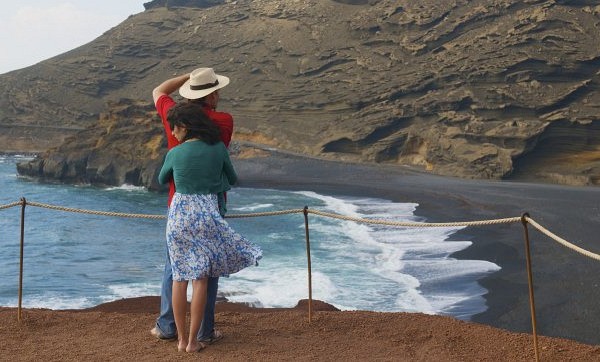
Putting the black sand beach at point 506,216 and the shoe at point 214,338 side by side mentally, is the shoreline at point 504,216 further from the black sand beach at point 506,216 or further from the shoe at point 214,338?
the shoe at point 214,338

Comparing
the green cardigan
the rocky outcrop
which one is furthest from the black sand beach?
the green cardigan

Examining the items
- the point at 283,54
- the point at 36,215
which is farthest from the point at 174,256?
the point at 283,54

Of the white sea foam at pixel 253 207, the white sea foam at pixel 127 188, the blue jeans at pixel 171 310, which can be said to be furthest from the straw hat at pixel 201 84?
the white sea foam at pixel 127 188

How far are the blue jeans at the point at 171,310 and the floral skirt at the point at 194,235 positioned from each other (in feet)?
0.70

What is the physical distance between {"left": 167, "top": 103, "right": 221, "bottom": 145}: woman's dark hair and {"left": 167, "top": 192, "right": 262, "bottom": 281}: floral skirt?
1.16 ft

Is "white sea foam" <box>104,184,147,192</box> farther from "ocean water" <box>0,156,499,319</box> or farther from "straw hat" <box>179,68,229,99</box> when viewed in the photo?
"straw hat" <box>179,68,229,99</box>

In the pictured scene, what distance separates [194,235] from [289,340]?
108cm

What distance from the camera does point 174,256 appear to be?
4.13m

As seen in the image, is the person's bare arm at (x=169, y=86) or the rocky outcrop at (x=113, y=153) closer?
the person's bare arm at (x=169, y=86)

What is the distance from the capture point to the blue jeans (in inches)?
172

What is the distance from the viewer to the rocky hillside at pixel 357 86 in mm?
33697

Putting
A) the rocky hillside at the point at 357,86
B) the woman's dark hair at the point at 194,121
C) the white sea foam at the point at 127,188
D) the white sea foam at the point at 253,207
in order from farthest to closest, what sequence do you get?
the rocky hillside at the point at 357,86
the white sea foam at the point at 127,188
the white sea foam at the point at 253,207
the woman's dark hair at the point at 194,121

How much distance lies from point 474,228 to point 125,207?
15.4 m

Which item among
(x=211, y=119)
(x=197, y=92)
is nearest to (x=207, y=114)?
(x=211, y=119)
